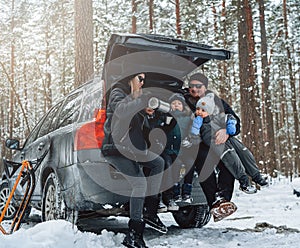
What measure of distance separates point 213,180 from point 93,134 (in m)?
1.55

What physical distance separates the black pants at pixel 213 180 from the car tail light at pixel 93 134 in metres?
1.19

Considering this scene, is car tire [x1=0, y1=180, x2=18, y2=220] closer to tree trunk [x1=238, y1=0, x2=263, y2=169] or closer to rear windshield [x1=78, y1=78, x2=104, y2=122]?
rear windshield [x1=78, y1=78, x2=104, y2=122]

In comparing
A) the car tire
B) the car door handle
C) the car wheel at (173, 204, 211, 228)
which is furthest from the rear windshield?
the car tire

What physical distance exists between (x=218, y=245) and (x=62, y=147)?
210 cm

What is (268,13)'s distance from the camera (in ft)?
80.1

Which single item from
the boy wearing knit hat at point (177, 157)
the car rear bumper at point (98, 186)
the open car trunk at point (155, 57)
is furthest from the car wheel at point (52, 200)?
the open car trunk at point (155, 57)

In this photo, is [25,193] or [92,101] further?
[25,193]

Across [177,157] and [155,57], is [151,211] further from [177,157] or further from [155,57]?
[155,57]

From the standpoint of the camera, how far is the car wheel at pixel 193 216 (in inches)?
231

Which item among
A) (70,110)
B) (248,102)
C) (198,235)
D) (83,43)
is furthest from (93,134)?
(248,102)

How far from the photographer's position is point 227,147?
15.5ft

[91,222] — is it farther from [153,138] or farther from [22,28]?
[22,28]

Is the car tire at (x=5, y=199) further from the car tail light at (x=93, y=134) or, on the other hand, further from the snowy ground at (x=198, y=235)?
the car tail light at (x=93, y=134)

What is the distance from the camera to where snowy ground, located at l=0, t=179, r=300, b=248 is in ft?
11.7
